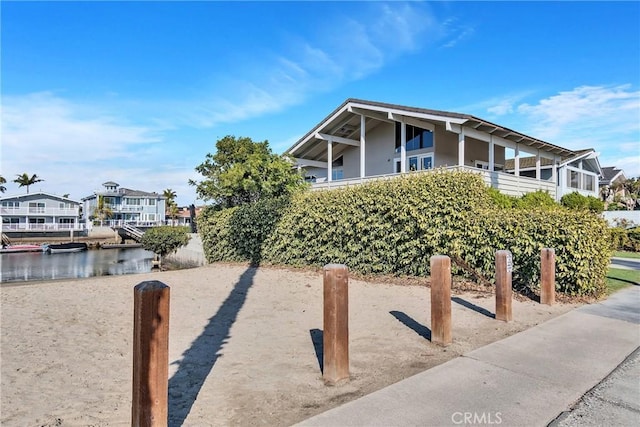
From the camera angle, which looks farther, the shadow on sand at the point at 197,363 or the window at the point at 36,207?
the window at the point at 36,207

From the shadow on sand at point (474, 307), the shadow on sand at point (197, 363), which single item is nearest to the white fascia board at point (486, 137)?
the shadow on sand at point (474, 307)

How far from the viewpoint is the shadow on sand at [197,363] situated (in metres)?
3.48

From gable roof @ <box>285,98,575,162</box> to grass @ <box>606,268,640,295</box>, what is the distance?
6754mm

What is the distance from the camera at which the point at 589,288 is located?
7797 millimetres

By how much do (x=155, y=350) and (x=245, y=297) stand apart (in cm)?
649

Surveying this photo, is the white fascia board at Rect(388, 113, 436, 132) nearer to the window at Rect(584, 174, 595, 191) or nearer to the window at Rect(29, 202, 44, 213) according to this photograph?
the window at Rect(584, 174, 595, 191)

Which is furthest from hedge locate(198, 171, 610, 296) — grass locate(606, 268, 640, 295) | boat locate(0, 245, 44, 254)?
boat locate(0, 245, 44, 254)

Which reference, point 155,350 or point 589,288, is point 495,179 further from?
point 155,350

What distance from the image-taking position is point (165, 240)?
2262 cm

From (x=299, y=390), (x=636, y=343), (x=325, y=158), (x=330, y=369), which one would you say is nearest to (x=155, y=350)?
(x=299, y=390)

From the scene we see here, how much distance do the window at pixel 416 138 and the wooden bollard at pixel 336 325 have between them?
15.6 m

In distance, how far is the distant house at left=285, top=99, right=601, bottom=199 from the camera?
15426 millimetres

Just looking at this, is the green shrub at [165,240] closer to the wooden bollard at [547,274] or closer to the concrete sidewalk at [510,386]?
the wooden bollard at [547,274]

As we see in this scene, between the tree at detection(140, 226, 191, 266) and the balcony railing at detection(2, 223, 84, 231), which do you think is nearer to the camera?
the tree at detection(140, 226, 191, 266)
